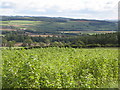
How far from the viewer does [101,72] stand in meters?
15.2

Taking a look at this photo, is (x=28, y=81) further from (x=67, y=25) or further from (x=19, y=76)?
(x=67, y=25)

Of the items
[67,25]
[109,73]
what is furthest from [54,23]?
[109,73]

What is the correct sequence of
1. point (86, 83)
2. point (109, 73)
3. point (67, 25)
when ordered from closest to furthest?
1. point (86, 83)
2. point (109, 73)
3. point (67, 25)

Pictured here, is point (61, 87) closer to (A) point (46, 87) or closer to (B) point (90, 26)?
(A) point (46, 87)

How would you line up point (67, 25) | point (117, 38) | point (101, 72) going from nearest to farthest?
point (101, 72)
point (117, 38)
point (67, 25)

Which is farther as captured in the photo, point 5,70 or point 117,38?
point 117,38

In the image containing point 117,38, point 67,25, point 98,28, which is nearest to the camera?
point 117,38

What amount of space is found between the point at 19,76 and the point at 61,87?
1.86 meters

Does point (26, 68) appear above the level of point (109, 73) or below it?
above

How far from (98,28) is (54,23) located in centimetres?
3324

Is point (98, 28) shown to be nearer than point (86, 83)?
No

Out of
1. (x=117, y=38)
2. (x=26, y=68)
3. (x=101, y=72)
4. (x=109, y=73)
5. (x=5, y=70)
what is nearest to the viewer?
(x=26, y=68)

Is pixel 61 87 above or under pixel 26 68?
under

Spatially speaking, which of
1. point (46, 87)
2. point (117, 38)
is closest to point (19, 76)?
point (46, 87)
